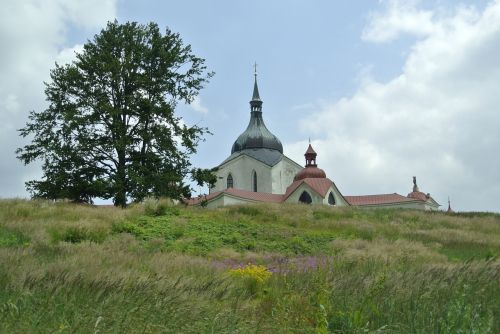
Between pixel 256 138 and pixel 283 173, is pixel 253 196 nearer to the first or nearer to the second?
pixel 283 173

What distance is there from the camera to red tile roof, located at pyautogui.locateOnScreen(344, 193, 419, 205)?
190 ft

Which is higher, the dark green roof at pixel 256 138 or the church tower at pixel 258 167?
the dark green roof at pixel 256 138

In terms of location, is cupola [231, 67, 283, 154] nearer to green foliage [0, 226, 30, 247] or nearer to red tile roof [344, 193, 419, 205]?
red tile roof [344, 193, 419, 205]

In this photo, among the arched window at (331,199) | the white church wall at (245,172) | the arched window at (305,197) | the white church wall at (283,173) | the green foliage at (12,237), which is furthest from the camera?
the white church wall at (245,172)

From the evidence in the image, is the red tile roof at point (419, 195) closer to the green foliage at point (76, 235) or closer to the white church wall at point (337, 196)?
the white church wall at point (337, 196)

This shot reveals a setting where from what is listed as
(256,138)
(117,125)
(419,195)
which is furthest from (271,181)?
(117,125)

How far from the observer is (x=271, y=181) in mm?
65250

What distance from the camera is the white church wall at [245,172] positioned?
6606cm

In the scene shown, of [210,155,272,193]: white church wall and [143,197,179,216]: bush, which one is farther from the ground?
[210,155,272,193]: white church wall

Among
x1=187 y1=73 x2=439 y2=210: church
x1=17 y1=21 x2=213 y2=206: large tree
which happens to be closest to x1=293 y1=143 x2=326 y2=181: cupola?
x1=187 y1=73 x2=439 y2=210: church

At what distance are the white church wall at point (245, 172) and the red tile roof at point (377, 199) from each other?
10.7 metres

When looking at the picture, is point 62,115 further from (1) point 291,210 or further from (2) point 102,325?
(2) point 102,325

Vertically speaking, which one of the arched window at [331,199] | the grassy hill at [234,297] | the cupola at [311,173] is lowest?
the grassy hill at [234,297]

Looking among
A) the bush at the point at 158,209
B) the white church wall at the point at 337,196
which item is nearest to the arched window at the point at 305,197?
the white church wall at the point at 337,196
